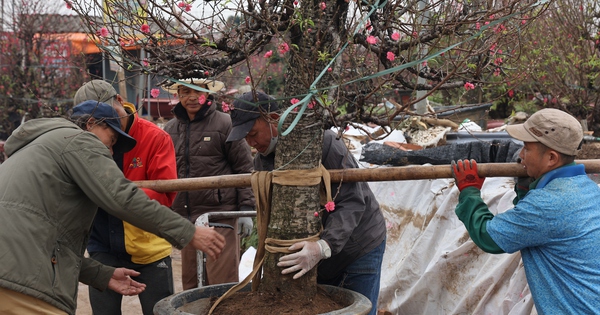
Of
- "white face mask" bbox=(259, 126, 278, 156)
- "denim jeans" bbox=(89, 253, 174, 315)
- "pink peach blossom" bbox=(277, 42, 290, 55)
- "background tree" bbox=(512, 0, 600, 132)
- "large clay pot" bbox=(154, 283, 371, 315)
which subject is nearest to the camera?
"pink peach blossom" bbox=(277, 42, 290, 55)

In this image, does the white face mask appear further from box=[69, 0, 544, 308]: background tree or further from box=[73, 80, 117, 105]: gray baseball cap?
box=[73, 80, 117, 105]: gray baseball cap

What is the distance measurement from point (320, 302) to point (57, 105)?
417 inches

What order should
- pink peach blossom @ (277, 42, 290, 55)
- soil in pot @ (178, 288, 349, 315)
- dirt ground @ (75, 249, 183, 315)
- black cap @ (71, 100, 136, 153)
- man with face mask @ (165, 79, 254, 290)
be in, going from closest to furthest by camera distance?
pink peach blossom @ (277, 42, 290, 55) → soil in pot @ (178, 288, 349, 315) → black cap @ (71, 100, 136, 153) → man with face mask @ (165, 79, 254, 290) → dirt ground @ (75, 249, 183, 315)

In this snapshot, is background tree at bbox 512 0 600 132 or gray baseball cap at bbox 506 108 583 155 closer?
gray baseball cap at bbox 506 108 583 155

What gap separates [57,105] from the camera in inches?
503

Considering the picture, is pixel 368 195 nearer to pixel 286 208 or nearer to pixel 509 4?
pixel 286 208

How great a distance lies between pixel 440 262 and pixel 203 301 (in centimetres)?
249

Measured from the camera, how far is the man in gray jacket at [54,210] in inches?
109

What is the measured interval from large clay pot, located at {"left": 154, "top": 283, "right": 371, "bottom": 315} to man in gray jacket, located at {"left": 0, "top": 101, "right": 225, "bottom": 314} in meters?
0.34

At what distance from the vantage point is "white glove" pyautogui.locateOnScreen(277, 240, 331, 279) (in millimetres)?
3203

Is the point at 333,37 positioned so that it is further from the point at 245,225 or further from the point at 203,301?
the point at 245,225

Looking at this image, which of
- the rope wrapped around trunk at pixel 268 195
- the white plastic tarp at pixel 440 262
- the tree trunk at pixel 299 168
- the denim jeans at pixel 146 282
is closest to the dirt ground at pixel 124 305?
the white plastic tarp at pixel 440 262

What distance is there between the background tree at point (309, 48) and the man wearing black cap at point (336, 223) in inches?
4.5

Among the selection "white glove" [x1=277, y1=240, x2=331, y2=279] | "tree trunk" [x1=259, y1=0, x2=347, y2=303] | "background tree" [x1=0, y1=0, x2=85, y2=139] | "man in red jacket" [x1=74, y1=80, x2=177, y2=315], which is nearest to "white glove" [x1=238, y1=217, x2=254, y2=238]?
"man in red jacket" [x1=74, y1=80, x2=177, y2=315]
